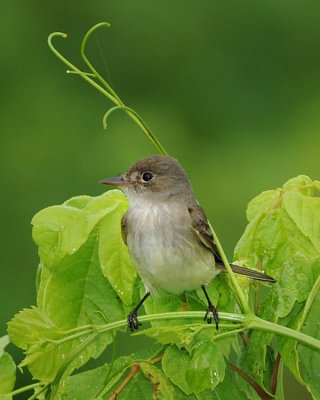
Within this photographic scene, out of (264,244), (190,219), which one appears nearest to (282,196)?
(264,244)

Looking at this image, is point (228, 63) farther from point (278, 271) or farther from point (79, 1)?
point (278, 271)

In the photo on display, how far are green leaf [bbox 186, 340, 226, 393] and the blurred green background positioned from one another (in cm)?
304

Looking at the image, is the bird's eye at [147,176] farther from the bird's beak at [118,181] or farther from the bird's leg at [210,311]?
the bird's leg at [210,311]

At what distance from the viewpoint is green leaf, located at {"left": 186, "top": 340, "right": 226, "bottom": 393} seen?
1.86 m

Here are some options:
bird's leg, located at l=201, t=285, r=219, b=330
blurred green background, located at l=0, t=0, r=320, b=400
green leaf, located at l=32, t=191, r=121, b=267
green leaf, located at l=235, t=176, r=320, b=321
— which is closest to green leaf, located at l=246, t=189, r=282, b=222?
green leaf, located at l=235, t=176, r=320, b=321

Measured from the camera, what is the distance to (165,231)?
261 cm

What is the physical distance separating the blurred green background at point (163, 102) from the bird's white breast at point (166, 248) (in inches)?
89.7

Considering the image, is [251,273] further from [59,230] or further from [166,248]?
[166,248]

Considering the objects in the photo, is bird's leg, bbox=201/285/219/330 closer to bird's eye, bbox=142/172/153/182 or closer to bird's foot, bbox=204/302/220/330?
bird's foot, bbox=204/302/220/330

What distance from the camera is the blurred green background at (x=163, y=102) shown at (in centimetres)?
532

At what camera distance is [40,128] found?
6.05 metres

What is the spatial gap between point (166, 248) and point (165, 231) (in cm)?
5

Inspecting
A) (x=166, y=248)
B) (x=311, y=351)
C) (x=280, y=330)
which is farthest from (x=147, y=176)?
(x=280, y=330)

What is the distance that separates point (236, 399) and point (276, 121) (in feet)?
13.7
